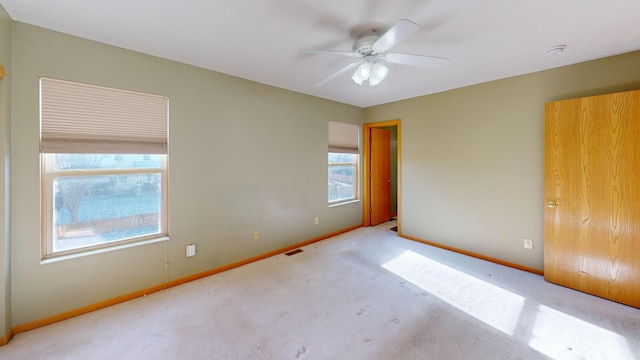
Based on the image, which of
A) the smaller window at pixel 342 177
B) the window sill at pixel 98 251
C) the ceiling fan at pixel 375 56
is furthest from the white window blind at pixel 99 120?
the smaller window at pixel 342 177

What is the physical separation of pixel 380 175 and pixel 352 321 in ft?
11.4

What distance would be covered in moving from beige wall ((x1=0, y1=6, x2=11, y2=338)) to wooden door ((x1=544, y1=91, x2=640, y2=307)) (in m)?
4.90

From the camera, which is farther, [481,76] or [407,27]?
[481,76]

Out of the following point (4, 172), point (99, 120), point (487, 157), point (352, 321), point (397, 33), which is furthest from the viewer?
point (487, 157)

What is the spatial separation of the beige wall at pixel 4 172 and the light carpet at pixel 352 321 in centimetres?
30

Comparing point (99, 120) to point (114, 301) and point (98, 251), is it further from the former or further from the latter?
point (114, 301)

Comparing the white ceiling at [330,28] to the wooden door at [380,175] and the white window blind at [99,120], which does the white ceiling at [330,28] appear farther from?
the wooden door at [380,175]

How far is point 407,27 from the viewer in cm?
147

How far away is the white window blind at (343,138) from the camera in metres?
4.36

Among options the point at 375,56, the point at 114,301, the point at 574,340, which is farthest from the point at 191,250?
the point at 574,340

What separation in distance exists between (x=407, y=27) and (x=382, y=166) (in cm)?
384

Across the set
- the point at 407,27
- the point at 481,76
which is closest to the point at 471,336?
the point at 407,27

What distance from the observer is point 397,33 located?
1551mm

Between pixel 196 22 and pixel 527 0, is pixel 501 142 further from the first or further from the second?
pixel 196 22
